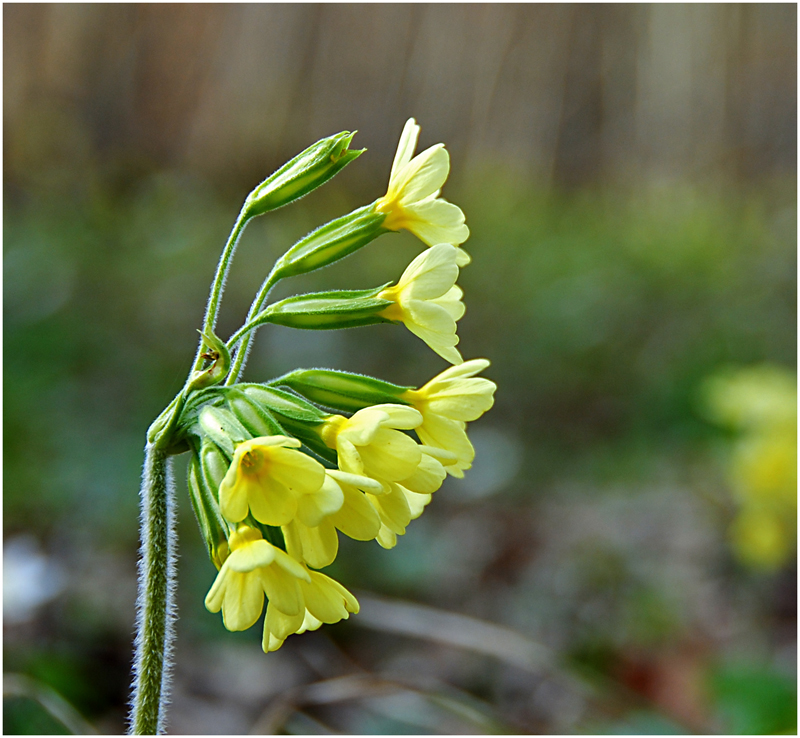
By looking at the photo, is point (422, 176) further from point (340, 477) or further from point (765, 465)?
point (765, 465)

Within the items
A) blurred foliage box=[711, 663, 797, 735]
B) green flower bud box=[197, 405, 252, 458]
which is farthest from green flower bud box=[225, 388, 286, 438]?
blurred foliage box=[711, 663, 797, 735]

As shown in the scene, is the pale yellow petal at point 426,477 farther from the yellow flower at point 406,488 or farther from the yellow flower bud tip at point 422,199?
the yellow flower bud tip at point 422,199

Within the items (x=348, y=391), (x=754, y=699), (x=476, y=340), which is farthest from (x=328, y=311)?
(x=476, y=340)

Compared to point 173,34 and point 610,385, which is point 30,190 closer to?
point 173,34

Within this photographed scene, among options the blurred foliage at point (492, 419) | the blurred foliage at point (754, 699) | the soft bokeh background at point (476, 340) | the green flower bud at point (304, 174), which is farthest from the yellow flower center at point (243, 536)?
the blurred foliage at point (754, 699)

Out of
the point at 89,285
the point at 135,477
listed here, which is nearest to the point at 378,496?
the point at 135,477
